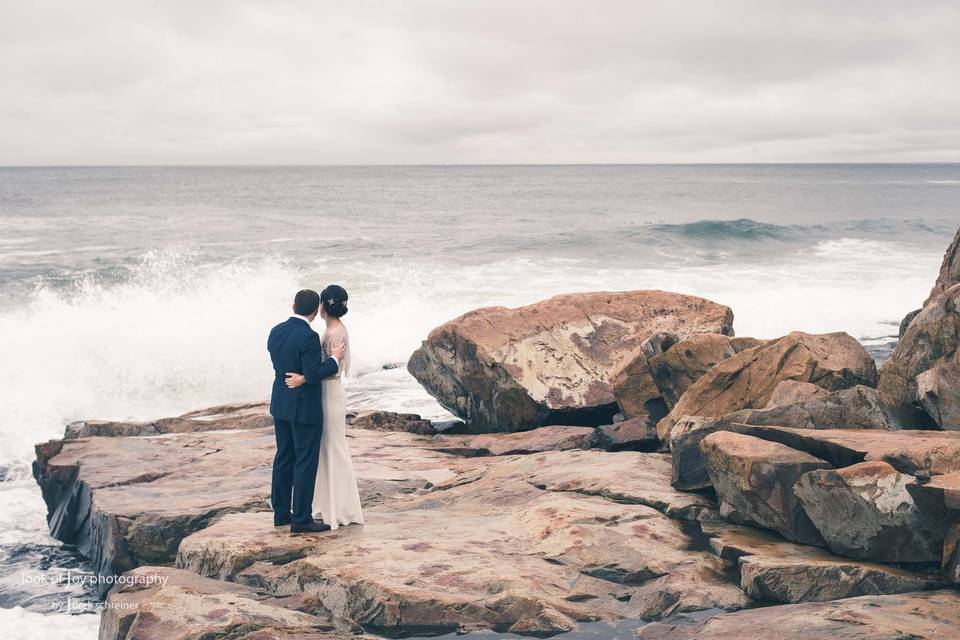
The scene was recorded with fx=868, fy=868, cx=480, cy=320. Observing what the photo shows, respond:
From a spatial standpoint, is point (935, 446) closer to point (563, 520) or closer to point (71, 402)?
point (563, 520)

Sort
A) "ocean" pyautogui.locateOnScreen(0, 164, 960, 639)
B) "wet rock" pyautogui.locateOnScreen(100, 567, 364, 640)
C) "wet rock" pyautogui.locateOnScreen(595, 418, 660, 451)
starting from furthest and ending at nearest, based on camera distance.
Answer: "ocean" pyautogui.locateOnScreen(0, 164, 960, 639) → "wet rock" pyautogui.locateOnScreen(595, 418, 660, 451) → "wet rock" pyautogui.locateOnScreen(100, 567, 364, 640)

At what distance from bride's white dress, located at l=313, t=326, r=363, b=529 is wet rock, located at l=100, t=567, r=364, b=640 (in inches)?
43.0

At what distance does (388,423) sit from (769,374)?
4.78 metres

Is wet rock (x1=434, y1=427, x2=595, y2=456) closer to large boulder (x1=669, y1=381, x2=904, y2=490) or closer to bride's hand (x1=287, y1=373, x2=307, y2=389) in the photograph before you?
large boulder (x1=669, y1=381, x2=904, y2=490)

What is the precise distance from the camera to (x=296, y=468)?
633cm

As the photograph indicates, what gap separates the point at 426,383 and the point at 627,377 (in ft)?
10.2

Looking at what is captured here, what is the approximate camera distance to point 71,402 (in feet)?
47.4

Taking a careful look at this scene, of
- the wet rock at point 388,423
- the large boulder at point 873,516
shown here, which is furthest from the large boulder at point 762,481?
the wet rock at point 388,423

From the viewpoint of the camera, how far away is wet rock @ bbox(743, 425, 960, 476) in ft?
17.9

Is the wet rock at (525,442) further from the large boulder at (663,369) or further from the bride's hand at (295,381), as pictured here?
the bride's hand at (295,381)

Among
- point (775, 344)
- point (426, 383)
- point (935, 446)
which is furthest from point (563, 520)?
point (426, 383)

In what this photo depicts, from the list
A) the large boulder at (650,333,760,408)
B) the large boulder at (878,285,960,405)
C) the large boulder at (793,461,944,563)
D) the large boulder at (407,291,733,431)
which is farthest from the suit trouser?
the large boulder at (878,285,960,405)

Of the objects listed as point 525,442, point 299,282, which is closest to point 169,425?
point 525,442

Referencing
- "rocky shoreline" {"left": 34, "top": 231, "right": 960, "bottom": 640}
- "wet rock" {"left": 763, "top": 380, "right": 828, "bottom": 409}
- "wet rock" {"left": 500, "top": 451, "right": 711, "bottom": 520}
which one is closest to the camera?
"rocky shoreline" {"left": 34, "top": 231, "right": 960, "bottom": 640}
